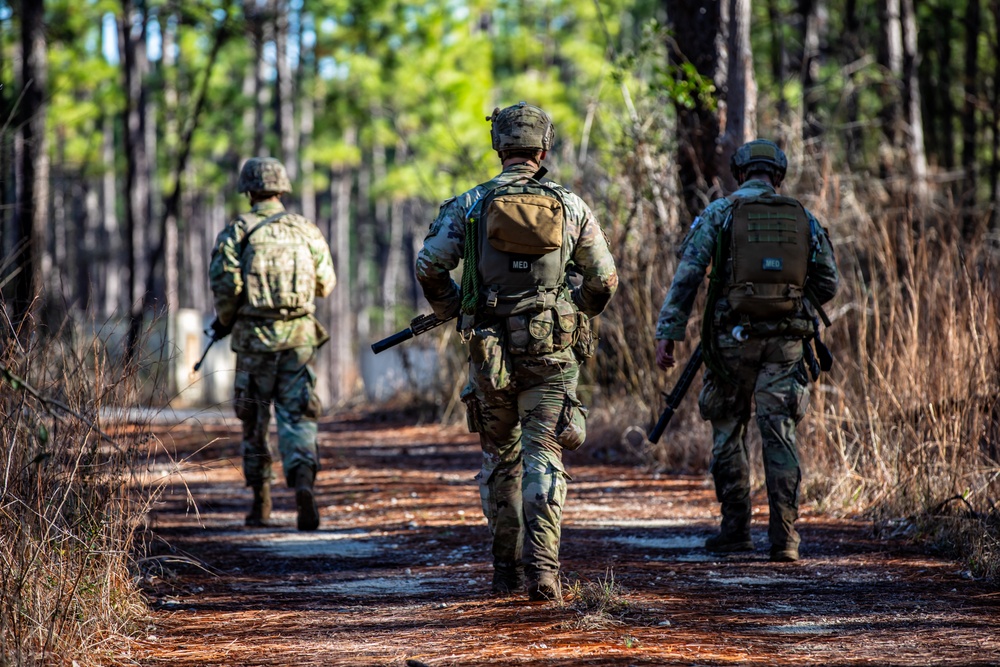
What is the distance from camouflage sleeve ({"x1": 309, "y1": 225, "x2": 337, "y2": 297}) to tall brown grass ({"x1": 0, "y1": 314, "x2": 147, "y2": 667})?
2.27 metres

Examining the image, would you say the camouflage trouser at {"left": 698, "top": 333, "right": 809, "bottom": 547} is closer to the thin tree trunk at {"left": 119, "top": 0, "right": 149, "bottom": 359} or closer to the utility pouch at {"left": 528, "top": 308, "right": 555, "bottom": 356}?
the utility pouch at {"left": 528, "top": 308, "right": 555, "bottom": 356}

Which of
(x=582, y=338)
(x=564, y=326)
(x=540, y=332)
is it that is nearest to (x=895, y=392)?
(x=582, y=338)

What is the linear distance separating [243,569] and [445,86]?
23.5 metres

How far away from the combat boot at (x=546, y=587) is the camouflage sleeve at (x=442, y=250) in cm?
115

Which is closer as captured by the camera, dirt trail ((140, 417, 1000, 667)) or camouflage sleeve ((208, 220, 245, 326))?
dirt trail ((140, 417, 1000, 667))

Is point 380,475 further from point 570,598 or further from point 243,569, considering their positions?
point 570,598

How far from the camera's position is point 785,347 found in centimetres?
534

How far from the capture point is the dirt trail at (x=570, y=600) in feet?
12.3

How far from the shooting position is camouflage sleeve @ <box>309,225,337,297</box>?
271 inches

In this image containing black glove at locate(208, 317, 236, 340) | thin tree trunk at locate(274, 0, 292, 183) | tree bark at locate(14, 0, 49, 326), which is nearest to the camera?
black glove at locate(208, 317, 236, 340)

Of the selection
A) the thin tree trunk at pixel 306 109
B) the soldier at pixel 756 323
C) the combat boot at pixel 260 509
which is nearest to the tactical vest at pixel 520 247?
the soldier at pixel 756 323

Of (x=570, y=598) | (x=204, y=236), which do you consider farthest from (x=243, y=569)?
(x=204, y=236)

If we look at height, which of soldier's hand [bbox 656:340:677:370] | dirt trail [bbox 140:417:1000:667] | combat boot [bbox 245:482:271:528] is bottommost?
dirt trail [bbox 140:417:1000:667]

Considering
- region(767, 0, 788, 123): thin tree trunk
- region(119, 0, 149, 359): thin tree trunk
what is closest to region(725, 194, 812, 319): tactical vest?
region(767, 0, 788, 123): thin tree trunk
